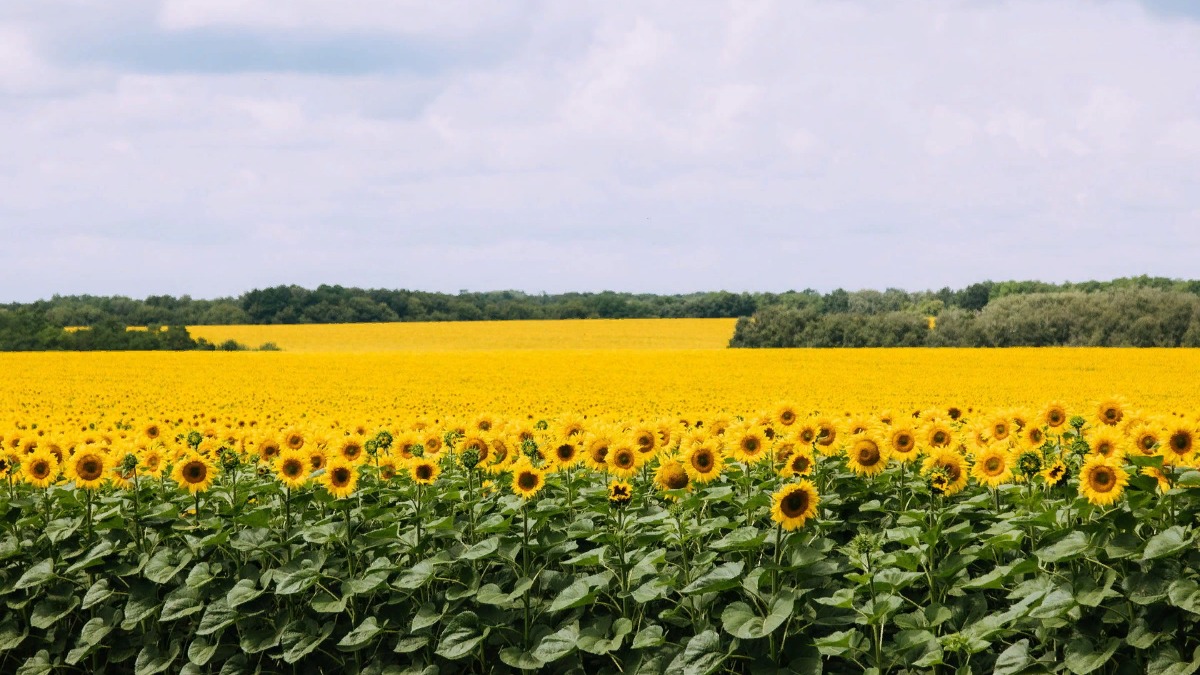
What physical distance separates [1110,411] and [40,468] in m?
8.01

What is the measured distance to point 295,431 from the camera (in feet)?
25.1

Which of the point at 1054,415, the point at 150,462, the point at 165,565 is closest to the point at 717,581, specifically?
the point at 1054,415

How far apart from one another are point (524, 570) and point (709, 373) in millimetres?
24163

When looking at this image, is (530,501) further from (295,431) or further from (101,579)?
(101,579)

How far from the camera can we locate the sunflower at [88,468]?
300 inches

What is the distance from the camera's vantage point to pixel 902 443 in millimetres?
6773

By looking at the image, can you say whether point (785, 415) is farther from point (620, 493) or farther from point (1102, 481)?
point (1102, 481)

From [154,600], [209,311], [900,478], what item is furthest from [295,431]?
[209,311]

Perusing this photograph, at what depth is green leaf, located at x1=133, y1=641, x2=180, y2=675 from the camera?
695 centimetres

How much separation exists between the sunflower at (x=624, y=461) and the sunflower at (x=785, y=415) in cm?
114

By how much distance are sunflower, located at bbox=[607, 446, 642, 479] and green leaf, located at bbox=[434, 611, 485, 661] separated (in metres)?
1.28

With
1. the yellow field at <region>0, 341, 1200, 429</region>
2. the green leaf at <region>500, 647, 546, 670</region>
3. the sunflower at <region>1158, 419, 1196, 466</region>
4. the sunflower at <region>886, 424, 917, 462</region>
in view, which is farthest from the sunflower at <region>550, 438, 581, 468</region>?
the yellow field at <region>0, 341, 1200, 429</region>

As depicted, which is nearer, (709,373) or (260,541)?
(260,541)

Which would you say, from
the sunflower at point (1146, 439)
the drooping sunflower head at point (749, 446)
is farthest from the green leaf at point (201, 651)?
the sunflower at point (1146, 439)
